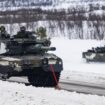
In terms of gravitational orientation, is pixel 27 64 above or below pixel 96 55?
above

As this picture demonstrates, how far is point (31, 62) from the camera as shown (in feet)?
61.8

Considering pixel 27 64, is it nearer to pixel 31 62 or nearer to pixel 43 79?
pixel 31 62

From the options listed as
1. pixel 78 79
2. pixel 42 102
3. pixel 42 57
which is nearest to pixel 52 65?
pixel 42 57

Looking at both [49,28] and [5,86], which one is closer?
[5,86]

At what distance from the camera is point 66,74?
2494cm

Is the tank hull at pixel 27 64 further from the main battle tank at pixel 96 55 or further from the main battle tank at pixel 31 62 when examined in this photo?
the main battle tank at pixel 96 55

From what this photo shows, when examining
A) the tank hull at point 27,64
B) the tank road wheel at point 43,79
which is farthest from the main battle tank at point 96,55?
the tank hull at point 27,64

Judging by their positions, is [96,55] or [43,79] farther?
[96,55]

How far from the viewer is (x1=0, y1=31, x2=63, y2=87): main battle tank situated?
741 inches

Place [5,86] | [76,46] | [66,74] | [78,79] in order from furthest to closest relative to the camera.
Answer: [76,46]
[66,74]
[78,79]
[5,86]

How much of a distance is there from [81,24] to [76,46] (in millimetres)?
55119

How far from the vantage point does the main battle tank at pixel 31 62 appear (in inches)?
741

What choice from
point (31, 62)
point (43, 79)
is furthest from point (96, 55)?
point (31, 62)

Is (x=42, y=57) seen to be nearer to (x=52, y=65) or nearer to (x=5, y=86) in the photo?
(x=52, y=65)
